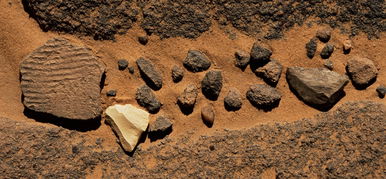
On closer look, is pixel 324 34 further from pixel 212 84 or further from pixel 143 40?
pixel 143 40

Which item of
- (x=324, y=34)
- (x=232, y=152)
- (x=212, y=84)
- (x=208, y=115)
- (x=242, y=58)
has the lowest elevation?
(x=232, y=152)

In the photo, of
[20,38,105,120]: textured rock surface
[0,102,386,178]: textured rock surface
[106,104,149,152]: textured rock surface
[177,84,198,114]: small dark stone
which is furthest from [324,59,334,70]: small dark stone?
[20,38,105,120]: textured rock surface

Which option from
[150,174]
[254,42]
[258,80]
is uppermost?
[254,42]

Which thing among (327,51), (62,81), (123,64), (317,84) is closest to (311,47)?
(327,51)

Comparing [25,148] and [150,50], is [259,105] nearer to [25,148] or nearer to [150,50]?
[150,50]

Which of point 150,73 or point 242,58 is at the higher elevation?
point 242,58

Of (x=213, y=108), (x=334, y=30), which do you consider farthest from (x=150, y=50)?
(x=334, y=30)

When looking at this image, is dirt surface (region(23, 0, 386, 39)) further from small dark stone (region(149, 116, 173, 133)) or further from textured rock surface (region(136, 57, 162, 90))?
small dark stone (region(149, 116, 173, 133))
